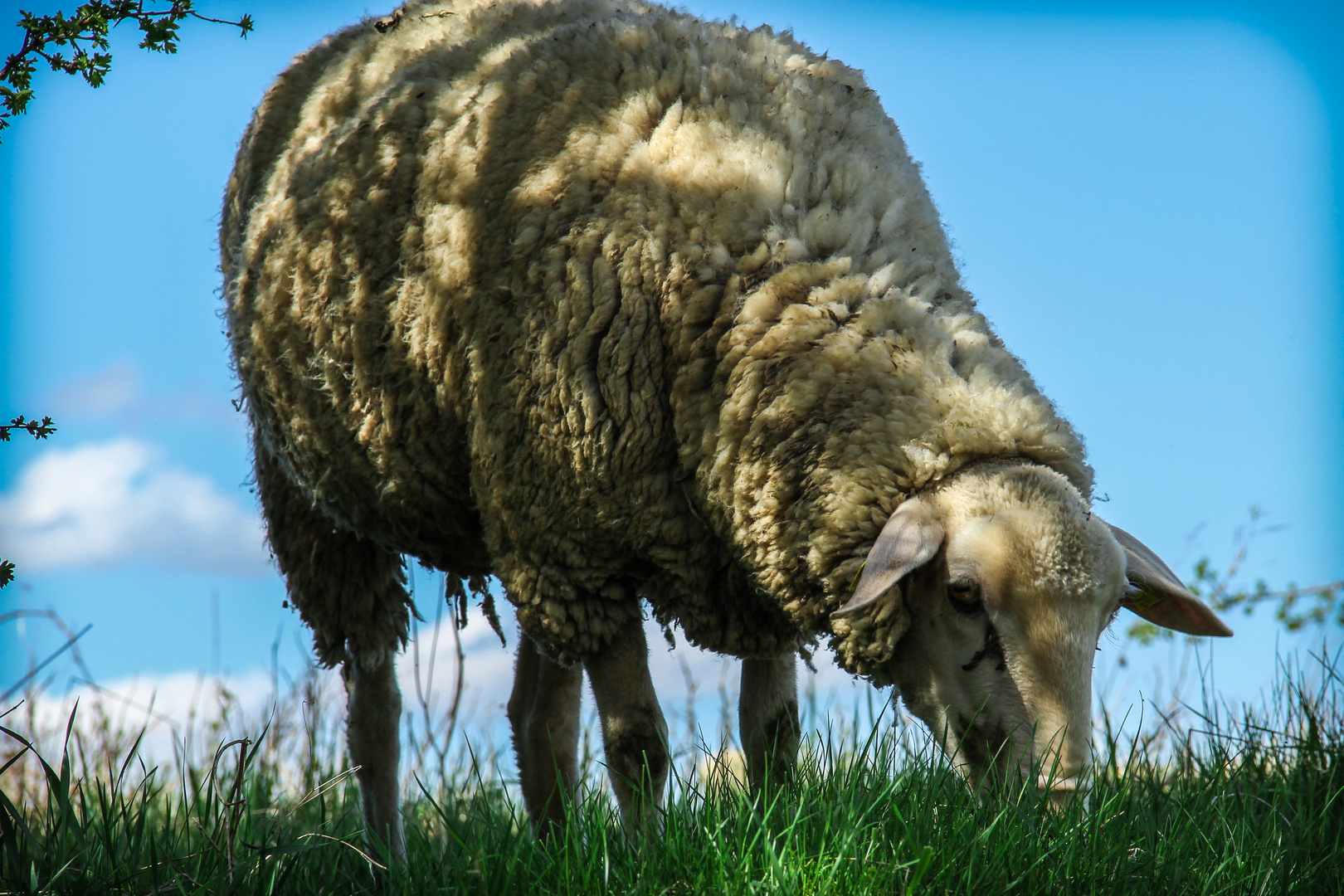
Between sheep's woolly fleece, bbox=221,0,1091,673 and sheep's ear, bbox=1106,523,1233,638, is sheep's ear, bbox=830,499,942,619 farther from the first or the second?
sheep's ear, bbox=1106,523,1233,638

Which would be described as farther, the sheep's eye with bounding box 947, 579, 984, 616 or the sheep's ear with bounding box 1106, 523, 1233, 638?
the sheep's ear with bounding box 1106, 523, 1233, 638

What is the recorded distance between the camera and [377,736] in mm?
4598

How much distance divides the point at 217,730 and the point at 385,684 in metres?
1.53

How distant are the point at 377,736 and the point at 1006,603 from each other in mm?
2707

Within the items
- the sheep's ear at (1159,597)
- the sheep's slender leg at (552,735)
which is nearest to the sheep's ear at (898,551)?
the sheep's ear at (1159,597)

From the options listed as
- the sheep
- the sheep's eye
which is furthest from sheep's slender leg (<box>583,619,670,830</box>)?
the sheep's eye

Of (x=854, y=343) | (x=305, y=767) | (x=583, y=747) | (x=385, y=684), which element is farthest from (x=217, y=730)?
(x=854, y=343)

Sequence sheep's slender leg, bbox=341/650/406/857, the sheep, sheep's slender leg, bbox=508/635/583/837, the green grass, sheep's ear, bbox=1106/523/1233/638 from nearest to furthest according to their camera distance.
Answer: the green grass < the sheep < sheep's ear, bbox=1106/523/1233/638 < sheep's slender leg, bbox=508/635/583/837 < sheep's slender leg, bbox=341/650/406/857

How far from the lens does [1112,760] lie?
2.90 metres

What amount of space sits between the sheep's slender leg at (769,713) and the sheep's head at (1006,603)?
3.16 ft

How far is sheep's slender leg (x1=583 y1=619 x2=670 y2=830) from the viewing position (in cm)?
349

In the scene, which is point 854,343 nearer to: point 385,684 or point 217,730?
point 385,684

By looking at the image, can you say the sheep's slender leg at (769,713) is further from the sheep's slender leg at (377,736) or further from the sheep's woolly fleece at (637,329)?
the sheep's slender leg at (377,736)

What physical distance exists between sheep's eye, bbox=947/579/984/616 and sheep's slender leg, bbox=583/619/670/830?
990mm
